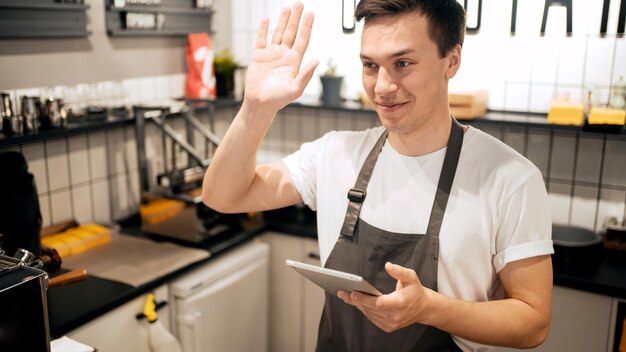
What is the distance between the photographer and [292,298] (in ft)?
10.0

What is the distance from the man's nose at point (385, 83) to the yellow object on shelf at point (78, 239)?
1649 mm

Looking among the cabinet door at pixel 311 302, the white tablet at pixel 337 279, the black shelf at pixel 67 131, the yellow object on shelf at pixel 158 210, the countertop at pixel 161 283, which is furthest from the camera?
the cabinet door at pixel 311 302

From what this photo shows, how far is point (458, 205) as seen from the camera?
1.46m

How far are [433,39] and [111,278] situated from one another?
156 centimetres

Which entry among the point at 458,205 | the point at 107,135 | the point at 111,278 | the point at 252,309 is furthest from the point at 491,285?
the point at 107,135

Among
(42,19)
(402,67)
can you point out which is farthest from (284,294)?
(402,67)

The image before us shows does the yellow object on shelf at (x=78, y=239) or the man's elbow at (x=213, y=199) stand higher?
the man's elbow at (x=213, y=199)

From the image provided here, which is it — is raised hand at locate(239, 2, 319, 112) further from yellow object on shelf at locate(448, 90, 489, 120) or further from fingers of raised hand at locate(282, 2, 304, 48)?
yellow object on shelf at locate(448, 90, 489, 120)

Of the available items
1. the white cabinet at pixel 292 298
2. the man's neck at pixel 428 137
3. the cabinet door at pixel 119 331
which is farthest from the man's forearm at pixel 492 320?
the white cabinet at pixel 292 298

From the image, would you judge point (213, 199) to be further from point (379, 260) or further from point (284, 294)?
point (284, 294)

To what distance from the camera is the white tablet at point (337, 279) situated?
1.18 meters

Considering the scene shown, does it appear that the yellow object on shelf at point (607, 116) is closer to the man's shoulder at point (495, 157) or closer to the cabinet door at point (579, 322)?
the cabinet door at point (579, 322)

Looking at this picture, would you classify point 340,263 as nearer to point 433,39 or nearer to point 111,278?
point 433,39

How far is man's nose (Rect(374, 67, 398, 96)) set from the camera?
141 cm
